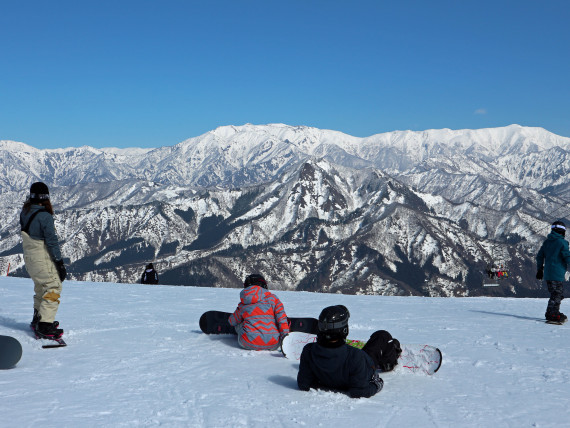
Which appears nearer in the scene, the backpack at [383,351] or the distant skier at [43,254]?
the backpack at [383,351]

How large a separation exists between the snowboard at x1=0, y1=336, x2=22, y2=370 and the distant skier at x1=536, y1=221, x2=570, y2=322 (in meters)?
14.5

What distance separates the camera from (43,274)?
10445 mm

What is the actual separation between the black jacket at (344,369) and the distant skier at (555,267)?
10.4 meters

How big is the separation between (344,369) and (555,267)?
1148 centimetres

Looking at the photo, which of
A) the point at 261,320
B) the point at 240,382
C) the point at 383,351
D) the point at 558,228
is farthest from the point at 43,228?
the point at 558,228

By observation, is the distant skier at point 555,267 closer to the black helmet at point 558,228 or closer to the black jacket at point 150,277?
the black helmet at point 558,228

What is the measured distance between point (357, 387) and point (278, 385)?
144cm

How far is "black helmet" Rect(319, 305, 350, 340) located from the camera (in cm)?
711

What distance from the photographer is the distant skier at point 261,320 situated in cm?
1032

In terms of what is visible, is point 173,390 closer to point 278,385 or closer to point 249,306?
point 278,385

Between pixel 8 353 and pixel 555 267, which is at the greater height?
pixel 555 267

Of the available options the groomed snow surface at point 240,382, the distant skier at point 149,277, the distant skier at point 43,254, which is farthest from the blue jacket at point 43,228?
the distant skier at point 149,277

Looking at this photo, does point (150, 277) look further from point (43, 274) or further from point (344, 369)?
point (344, 369)

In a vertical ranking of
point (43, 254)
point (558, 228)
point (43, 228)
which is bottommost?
point (43, 254)
